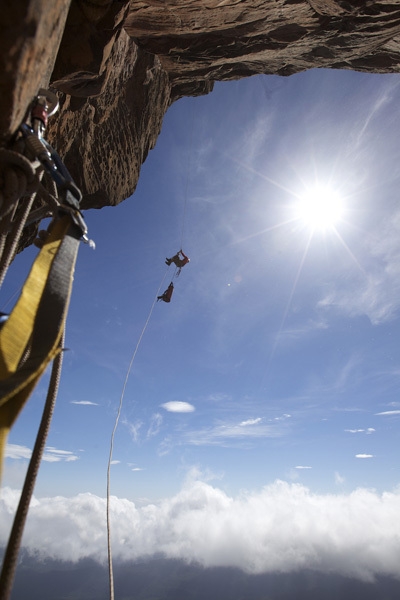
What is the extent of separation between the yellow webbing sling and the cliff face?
385 cm

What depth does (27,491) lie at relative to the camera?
5.84 feet

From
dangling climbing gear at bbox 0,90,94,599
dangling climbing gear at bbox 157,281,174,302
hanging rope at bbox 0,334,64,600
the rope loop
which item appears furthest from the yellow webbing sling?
dangling climbing gear at bbox 157,281,174,302

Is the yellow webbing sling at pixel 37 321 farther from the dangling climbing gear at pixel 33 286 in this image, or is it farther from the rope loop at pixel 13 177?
the rope loop at pixel 13 177

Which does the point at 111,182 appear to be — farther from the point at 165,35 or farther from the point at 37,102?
the point at 37,102

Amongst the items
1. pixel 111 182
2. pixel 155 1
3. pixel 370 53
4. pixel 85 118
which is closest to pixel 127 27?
pixel 155 1

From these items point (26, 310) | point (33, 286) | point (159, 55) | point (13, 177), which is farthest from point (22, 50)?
point (159, 55)

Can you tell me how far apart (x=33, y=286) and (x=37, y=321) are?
0.21m

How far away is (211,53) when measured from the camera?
30.2 feet

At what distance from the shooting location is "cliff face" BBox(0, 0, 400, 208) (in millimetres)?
4789

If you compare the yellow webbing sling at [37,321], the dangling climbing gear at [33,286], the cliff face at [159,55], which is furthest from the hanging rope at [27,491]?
the cliff face at [159,55]

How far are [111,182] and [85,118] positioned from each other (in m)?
1.82

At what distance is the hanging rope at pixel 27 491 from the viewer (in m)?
1.49

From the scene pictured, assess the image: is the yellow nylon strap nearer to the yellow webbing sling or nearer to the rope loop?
the yellow webbing sling

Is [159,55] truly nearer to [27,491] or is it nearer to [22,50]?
[22,50]
